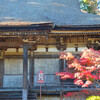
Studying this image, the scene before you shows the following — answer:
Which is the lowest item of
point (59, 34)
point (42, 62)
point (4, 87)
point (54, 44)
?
point (4, 87)

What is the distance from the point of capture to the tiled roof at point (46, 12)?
37.1ft

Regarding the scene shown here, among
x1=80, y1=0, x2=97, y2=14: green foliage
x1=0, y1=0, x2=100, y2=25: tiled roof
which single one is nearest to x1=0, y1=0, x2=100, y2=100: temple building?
x1=0, y1=0, x2=100, y2=25: tiled roof

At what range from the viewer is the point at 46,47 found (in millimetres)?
12711

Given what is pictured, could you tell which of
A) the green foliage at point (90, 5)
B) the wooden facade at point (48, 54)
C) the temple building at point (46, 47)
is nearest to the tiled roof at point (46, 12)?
the temple building at point (46, 47)

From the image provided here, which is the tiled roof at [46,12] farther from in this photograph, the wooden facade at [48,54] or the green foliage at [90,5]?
the green foliage at [90,5]

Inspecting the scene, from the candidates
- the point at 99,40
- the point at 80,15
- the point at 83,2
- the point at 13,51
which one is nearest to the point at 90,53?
the point at 99,40

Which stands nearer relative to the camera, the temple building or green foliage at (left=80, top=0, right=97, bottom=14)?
the temple building

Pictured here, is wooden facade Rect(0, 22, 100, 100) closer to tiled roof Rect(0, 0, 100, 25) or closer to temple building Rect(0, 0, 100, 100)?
temple building Rect(0, 0, 100, 100)

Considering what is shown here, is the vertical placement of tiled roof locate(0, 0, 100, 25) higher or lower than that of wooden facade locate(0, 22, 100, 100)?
higher

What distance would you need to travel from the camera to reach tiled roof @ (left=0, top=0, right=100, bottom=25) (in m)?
11.3

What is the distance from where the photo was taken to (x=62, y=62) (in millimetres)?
12422

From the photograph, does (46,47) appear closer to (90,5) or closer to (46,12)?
(46,12)

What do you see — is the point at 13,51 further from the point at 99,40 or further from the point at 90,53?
the point at 90,53

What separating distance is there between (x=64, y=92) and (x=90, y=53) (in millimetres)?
4420
